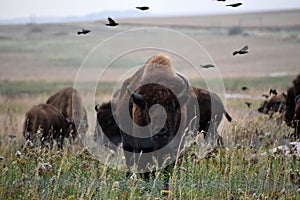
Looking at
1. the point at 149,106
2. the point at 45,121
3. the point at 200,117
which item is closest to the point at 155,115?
the point at 149,106

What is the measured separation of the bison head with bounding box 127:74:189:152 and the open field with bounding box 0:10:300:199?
1.50 ft

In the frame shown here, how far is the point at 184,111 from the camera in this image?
9.78 meters

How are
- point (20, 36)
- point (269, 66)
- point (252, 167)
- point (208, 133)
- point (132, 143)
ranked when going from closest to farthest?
point (252, 167), point (132, 143), point (208, 133), point (269, 66), point (20, 36)

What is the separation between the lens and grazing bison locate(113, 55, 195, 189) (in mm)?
9156

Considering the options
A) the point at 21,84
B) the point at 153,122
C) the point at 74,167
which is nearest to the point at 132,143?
the point at 153,122

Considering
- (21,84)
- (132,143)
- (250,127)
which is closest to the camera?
(132,143)

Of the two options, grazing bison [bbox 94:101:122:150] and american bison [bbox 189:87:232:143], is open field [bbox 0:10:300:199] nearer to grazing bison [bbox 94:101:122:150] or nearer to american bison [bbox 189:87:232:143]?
american bison [bbox 189:87:232:143]

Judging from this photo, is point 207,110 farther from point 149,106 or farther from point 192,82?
point 192,82

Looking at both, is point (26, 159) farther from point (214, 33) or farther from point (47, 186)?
point (214, 33)

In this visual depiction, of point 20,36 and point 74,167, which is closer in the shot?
point 74,167

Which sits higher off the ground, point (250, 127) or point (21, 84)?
point (250, 127)

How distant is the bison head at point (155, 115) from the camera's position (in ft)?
29.9

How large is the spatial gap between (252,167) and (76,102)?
33.3ft

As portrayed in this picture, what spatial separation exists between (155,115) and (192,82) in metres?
30.5
